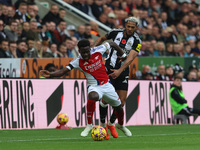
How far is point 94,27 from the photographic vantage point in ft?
72.1

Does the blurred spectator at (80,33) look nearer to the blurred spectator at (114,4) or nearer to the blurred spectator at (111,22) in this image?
the blurred spectator at (111,22)

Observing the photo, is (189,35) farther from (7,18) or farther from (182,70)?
(7,18)

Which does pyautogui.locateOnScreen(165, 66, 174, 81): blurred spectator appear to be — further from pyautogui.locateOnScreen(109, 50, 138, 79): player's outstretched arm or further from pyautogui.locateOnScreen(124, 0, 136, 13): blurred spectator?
pyautogui.locateOnScreen(109, 50, 138, 79): player's outstretched arm

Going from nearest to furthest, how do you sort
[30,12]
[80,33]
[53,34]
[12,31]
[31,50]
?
[31,50] < [12,31] < [30,12] < [53,34] < [80,33]

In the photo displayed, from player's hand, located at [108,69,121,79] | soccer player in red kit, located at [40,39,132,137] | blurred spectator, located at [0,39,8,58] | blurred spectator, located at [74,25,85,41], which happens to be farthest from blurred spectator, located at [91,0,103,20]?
soccer player in red kit, located at [40,39,132,137]

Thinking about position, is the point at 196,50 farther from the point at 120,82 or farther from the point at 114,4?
the point at 120,82

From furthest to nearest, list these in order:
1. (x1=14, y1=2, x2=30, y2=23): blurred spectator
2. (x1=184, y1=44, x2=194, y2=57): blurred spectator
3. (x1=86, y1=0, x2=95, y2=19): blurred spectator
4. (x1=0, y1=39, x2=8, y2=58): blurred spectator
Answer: (x1=184, y1=44, x2=194, y2=57): blurred spectator
(x1=86, y1=0, x2=95, y2=19): blurred spectator
(x1=14, y1=2, x2=30, y2=23): blurred spectator
(x1=0, y1=39, x2=8, y2=58): blurred spectator

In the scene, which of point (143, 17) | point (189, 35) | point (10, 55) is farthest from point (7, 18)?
point (189, 35)

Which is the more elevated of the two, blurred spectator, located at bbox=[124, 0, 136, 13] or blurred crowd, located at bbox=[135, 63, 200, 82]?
blurred spectator, located at bbox=[124, 0, 136, 13]

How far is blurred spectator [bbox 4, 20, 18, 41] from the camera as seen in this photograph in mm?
17516

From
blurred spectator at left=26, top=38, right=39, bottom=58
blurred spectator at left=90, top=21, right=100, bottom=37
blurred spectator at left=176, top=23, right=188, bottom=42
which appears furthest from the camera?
blurred spectator at left=176, top=23, right=188, bottom=42

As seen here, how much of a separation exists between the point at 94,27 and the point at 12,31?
199 inches

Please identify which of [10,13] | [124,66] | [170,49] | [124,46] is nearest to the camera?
[124,66]

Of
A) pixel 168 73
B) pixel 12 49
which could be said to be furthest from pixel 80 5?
pixel 12 49
